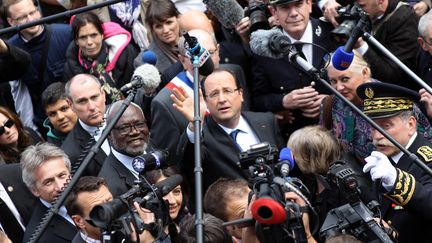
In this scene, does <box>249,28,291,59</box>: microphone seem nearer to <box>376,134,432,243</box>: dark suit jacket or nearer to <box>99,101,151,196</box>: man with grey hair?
<box>376,134,432,243</box>: dark suit jacket

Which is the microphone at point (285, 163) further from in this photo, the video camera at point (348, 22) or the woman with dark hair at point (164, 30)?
the woman with dark hair at point (164, 30)

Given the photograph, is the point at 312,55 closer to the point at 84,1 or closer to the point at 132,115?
the point at 132,115

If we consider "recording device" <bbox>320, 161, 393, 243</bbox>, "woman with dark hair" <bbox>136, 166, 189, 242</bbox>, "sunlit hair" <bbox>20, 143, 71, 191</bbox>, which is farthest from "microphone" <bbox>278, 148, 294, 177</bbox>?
"sunlit hair" <bbox>20, 143, 71, 191</bbox>

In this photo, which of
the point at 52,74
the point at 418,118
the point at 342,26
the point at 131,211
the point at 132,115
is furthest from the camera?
the point at 52,74

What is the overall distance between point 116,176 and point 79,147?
0.82 metres

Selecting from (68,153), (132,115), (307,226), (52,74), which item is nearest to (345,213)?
(307,226)

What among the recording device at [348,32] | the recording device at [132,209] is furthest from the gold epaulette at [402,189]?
the recording device at [132,209]

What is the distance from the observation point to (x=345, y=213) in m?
5.32

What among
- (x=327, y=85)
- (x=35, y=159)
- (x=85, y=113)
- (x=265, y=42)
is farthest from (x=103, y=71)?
(x=327, y=85)

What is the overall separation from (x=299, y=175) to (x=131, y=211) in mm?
1995

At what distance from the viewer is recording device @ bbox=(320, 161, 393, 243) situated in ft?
17.1

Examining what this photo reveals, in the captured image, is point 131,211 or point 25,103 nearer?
point 131,211

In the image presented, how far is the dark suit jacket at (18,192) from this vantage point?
7.39 m

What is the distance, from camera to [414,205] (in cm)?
591
